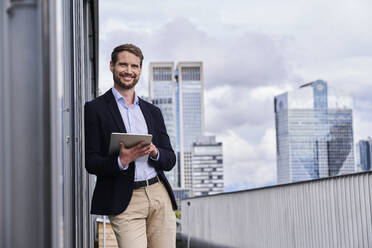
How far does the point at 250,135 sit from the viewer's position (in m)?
131

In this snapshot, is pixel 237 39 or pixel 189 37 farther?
pixel 237 39

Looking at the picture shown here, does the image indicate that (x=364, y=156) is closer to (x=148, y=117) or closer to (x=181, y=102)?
(x=181, y=102)

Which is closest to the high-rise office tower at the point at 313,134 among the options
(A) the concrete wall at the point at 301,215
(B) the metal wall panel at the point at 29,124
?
(A) the concrete wall at the point at 301,215

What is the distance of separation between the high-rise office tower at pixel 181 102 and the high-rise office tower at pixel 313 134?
19705mm

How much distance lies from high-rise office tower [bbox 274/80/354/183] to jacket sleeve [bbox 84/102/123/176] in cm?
13189

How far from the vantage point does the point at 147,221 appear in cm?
224

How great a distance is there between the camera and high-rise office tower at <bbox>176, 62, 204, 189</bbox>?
138 meters

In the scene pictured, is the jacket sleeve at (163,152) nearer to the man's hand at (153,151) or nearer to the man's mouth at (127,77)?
the man's hand at (153,151)

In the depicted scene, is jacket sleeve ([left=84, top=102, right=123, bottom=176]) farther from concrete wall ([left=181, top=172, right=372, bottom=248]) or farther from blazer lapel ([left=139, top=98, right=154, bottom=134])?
concrete wall ([left=181, top=172, right=372, bottom=248])

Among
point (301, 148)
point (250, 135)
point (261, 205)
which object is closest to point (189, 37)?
point (250, 135)

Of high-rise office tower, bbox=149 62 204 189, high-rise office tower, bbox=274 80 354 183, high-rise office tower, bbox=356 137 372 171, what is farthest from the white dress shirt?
high-rise office tower, bbox=356 137 372 171

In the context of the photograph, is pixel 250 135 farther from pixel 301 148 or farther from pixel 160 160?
pixel 160 160

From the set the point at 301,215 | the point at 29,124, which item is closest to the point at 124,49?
the point at 29,124

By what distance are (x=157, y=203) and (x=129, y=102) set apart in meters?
0.42
